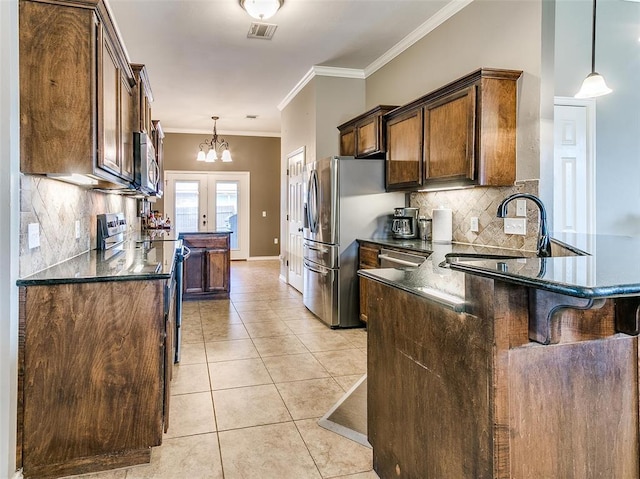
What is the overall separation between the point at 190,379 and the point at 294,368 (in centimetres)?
74

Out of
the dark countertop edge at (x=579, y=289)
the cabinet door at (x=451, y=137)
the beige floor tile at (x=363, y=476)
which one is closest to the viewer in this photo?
the dark countertop edge at (x=579, y=289)

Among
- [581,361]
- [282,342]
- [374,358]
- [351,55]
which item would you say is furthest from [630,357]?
[351,55]

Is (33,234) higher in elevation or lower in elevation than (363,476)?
higher

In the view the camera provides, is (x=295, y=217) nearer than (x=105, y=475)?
No

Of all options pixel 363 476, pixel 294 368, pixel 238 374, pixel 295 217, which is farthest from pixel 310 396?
pixel 295 217

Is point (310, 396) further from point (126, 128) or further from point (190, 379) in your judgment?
point (126, 128)

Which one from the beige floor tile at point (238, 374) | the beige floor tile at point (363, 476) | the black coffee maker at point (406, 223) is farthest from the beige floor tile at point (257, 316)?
the beige floor tile at point (363, 476)

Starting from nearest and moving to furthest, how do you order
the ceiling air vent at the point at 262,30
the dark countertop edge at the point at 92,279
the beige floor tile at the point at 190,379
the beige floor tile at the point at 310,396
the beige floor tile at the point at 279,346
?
the dark countertop edge at the point at 92,279 → the beige floor tile at the point at 310,396 → the beige floor tile at the point at 190,379 → the beige floor tile at the point at 279,346 → the ceiling air vent at the point at 262,30

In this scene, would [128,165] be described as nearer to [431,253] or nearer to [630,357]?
[431,253]

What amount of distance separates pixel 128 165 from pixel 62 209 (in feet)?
1.88

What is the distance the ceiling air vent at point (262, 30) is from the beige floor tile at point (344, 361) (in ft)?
9.93

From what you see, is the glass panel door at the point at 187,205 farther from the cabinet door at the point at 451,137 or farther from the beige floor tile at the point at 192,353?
the cabinet door at the point at 451,137

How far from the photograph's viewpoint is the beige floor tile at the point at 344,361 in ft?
10.2

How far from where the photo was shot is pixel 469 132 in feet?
9.83
